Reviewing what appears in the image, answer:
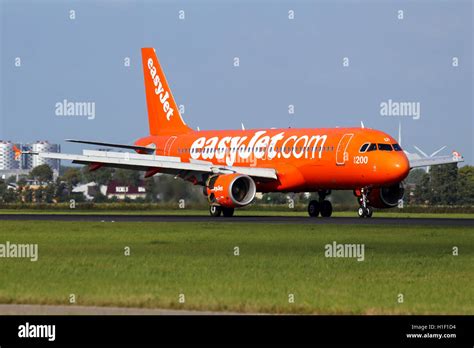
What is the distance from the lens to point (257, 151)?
64.1 m

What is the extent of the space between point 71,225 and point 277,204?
141 feet

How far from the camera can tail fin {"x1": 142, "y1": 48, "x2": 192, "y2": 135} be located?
2928 inches

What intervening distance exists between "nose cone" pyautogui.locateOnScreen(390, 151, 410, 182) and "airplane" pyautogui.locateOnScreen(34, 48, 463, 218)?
0.16ft

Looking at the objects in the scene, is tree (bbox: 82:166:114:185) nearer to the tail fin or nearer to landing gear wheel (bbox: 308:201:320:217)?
the tail fin

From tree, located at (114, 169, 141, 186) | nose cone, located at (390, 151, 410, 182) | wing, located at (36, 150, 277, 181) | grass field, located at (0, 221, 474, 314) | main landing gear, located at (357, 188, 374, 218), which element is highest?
tree, located at (114, 169, 141, 186)

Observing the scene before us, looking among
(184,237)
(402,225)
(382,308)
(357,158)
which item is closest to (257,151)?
(357,158)

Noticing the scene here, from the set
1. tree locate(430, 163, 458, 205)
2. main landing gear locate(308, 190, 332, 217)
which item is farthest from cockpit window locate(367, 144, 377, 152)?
tree locate(430, 163, 458, 205)

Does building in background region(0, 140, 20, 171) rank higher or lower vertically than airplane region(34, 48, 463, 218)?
higher

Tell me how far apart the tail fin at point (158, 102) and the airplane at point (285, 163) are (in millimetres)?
3877

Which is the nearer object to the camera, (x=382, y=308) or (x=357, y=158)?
(x=382, y=308)

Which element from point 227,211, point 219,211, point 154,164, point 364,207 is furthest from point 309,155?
point 154,164
